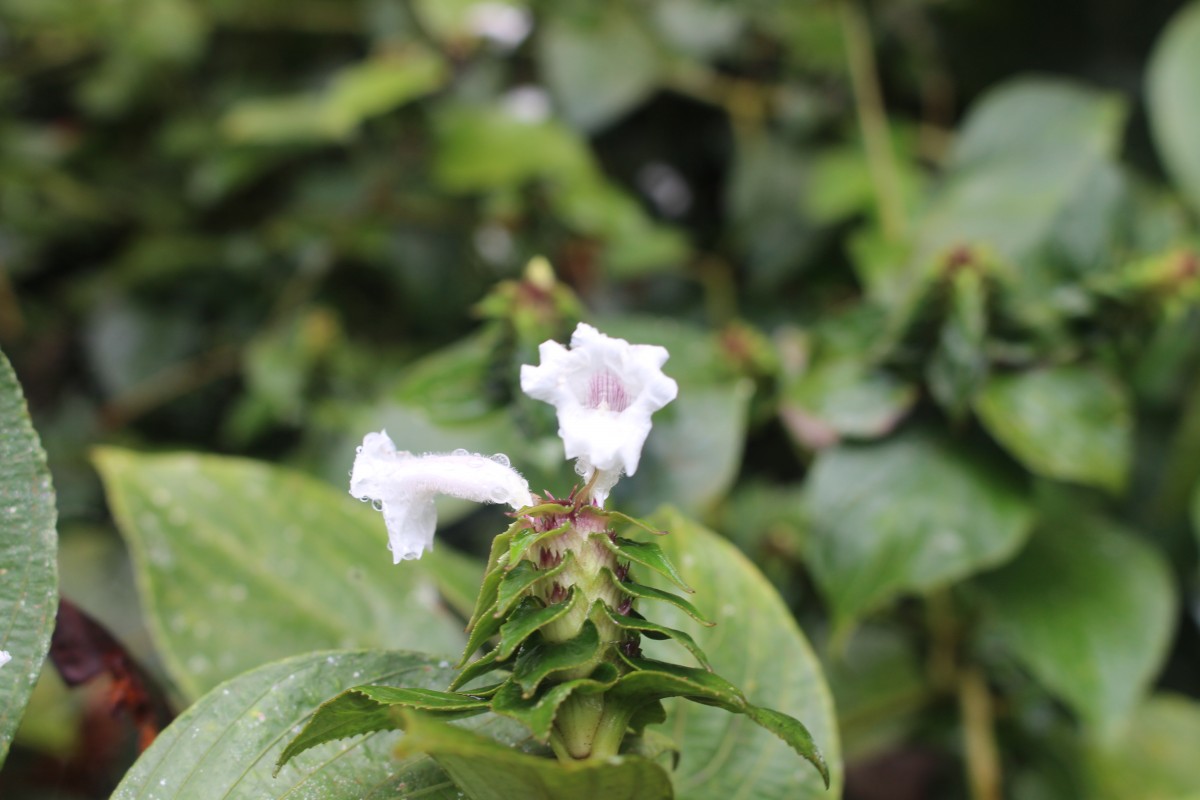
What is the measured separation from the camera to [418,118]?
3.39 ft

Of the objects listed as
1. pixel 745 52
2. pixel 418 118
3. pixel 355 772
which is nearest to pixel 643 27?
pixel 745 52

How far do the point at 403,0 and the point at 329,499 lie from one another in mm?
732

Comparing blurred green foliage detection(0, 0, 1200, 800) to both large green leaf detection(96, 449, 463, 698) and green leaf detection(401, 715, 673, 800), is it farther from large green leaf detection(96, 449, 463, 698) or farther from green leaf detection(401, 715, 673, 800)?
green leaf detection(401, 715, 673, 800)

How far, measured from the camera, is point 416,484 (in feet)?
1.01

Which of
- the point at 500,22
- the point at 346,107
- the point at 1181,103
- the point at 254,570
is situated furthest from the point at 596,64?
the point at 254,570

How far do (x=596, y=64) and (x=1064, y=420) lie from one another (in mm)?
588

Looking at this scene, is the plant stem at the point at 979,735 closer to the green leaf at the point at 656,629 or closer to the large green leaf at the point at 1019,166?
the large green leaf at the point at 1019,166

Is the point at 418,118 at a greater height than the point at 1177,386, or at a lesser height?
greater

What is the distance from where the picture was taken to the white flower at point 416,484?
12.0 inches

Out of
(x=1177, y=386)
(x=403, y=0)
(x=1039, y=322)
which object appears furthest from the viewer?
(x=403, y=0)

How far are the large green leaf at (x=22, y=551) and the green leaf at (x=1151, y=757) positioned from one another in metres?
0.68

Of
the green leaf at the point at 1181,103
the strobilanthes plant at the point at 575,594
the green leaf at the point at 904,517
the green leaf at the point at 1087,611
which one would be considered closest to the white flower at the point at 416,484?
the strobilanthes plant at the point at 575,594

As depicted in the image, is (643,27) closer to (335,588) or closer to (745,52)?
(745,52)

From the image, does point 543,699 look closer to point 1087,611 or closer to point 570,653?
point 570,653
